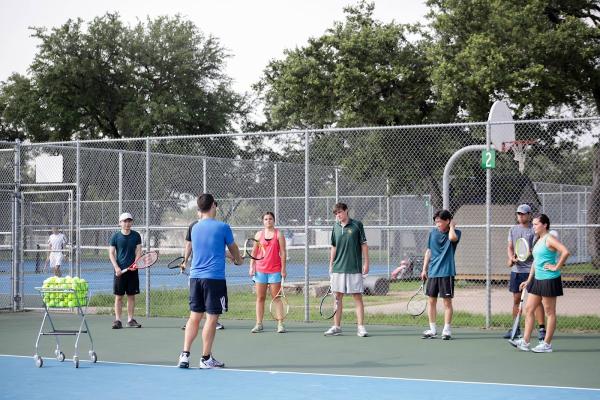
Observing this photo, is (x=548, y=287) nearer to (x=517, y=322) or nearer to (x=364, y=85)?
(x=517, y=322)

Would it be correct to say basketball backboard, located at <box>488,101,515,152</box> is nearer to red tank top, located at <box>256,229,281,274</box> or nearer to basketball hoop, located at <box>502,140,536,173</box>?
basketball hoop, located at <box>502,140,536,173</box>

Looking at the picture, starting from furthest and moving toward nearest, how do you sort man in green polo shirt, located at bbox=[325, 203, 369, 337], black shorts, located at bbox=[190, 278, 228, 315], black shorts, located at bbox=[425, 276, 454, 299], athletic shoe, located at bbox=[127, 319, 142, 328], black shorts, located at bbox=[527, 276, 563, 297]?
athletic shoe, located at bbox=[127, 319, 142, 328] < man in green polo shirt, located at bbox=[325, 203, 369, 337] < black shorts, located at bbox=[425, 276, 454, 299] < black shorts, located at bbox=[527, 276, 563, 297] < black shorts, located at bbox=[190, 278, 228, 315]

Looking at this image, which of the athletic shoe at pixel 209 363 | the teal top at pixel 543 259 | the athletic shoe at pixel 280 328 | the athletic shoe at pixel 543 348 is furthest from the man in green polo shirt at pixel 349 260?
the athletic shoe at pixel 209 363

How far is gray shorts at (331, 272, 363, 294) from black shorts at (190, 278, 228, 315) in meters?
3.64

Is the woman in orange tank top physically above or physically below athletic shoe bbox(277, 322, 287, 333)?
above

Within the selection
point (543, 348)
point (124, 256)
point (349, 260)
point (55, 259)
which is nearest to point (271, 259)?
point (349, 260)

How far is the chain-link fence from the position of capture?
1803 cm

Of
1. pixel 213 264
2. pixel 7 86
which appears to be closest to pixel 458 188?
pixel 213 264

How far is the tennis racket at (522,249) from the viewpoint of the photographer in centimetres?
1279

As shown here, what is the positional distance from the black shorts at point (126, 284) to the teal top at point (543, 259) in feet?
22.2

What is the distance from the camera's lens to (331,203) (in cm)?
2905

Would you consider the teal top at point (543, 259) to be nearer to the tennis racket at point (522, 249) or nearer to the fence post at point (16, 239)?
the tennis racket at point (522, 249)

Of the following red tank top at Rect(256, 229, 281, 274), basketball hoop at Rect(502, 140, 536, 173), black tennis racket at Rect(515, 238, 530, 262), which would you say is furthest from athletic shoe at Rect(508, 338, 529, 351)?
basketball hoop at Rect(502, 140, 536, 173)

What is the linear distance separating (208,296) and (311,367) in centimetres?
150
